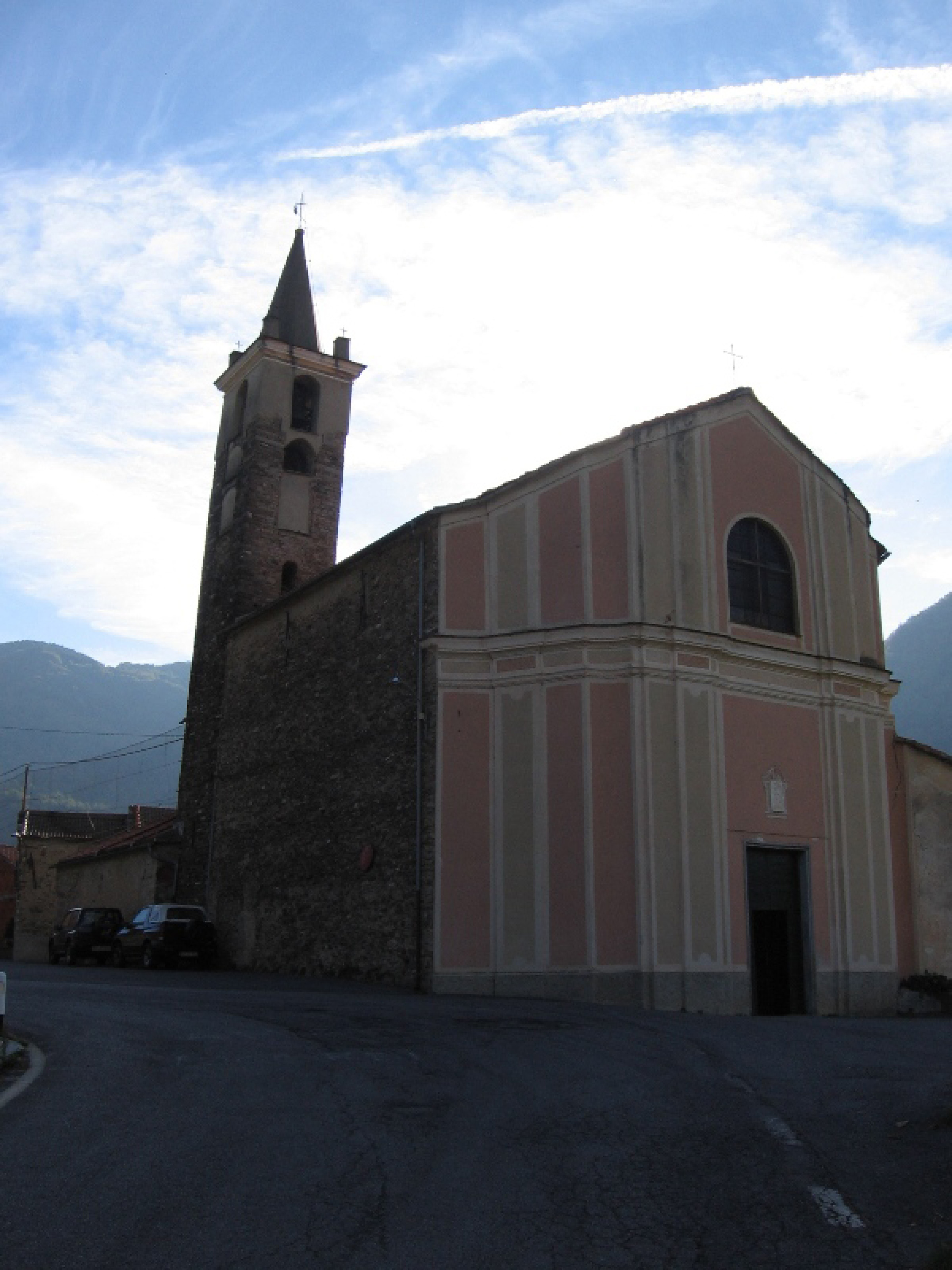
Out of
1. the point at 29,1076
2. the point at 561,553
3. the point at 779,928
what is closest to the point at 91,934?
the point at 561,553

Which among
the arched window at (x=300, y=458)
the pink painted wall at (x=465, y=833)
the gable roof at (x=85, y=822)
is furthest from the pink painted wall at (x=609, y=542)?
the gable roof at (x=85, y=822)

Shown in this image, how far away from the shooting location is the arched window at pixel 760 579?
70.0 ft

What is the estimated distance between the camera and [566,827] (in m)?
18.4

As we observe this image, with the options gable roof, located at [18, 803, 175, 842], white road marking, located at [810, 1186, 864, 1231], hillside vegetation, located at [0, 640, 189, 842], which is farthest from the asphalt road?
hillside vegetation, located at [0, 640, 189, 842]

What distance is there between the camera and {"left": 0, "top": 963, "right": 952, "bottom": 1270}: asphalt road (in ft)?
16.3

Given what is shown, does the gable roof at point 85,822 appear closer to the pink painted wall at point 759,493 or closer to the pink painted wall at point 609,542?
the pink painted wall at point 609,542

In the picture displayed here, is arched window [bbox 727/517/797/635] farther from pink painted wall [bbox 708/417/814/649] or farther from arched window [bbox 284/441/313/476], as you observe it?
arched window [bbox 284/441/313/476]

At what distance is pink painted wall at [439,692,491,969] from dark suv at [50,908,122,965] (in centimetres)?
1218

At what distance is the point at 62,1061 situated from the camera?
962 centimetres

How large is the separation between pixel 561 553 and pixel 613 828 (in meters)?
4.65

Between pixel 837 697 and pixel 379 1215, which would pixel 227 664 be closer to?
pixel 837 697

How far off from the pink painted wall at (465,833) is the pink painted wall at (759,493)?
514 centimetres

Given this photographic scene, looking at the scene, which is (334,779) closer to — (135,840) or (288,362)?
(135,840)

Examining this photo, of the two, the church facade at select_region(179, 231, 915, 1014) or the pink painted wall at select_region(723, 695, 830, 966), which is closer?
the church facade at select_region(179, 231, 915, 1014)
